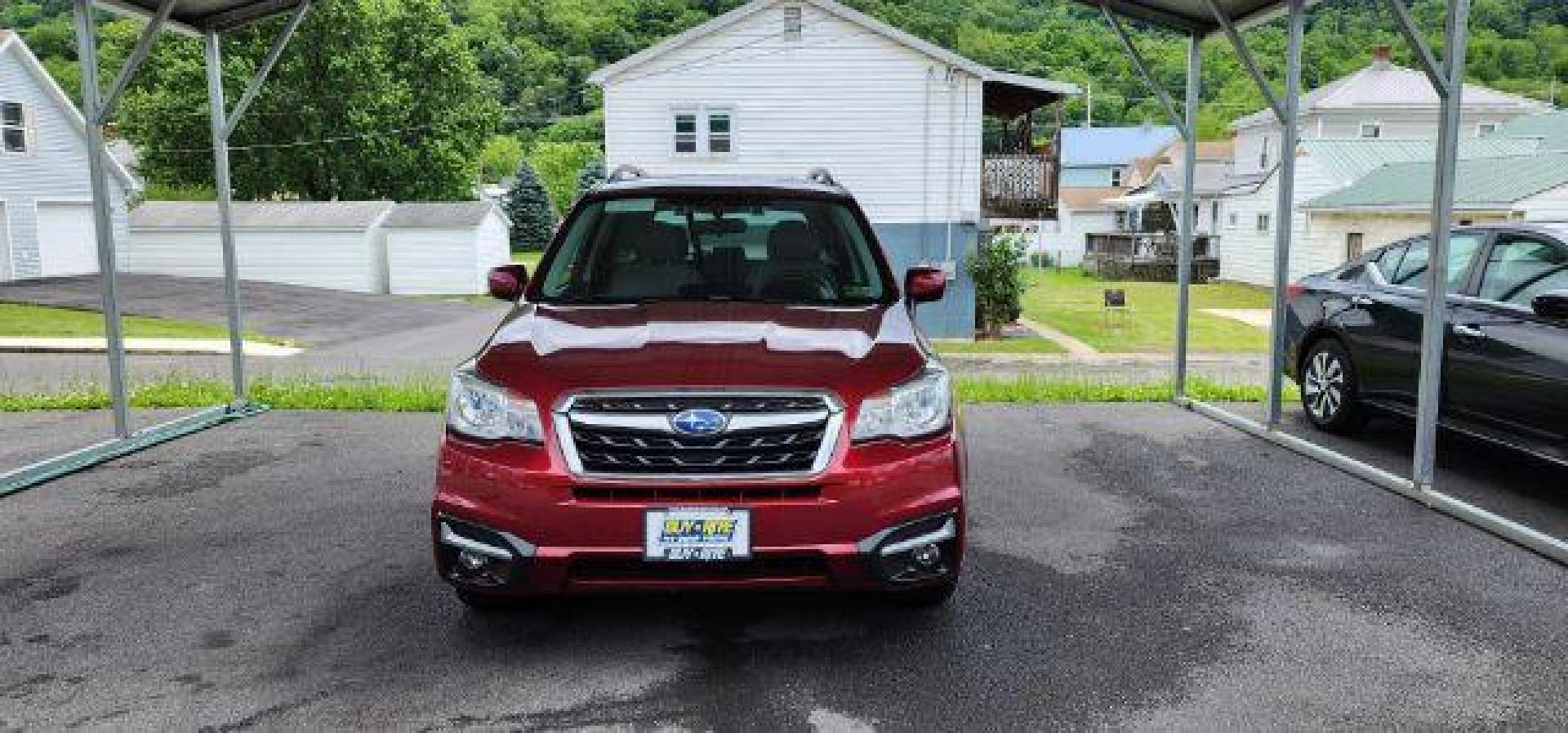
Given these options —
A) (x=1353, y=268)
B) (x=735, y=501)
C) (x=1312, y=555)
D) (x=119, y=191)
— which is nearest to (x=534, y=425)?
(x=735, y=501)

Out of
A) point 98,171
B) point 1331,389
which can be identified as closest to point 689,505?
point 98,171

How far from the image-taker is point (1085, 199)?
5459 centimetres

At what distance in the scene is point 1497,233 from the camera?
632cm

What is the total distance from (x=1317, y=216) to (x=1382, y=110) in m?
14.2

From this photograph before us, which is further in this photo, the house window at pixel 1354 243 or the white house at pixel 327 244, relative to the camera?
the white house at pixel 327 244

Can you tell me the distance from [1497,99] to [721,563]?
48.2 meters

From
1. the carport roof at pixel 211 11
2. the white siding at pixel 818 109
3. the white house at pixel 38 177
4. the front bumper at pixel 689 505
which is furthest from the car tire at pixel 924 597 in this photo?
the white house at pixel 38 177

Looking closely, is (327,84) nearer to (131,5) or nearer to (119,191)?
(119,191)

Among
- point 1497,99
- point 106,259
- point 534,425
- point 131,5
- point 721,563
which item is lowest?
point 721,563

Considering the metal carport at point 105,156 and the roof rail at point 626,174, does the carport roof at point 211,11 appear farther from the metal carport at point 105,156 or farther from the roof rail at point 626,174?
the roof rail at point 626,174

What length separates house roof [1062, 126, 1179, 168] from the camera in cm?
6606

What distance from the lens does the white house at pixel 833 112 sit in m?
21.6

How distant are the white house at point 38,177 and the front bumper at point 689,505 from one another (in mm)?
28563

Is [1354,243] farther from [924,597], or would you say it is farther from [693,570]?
[693,570]
